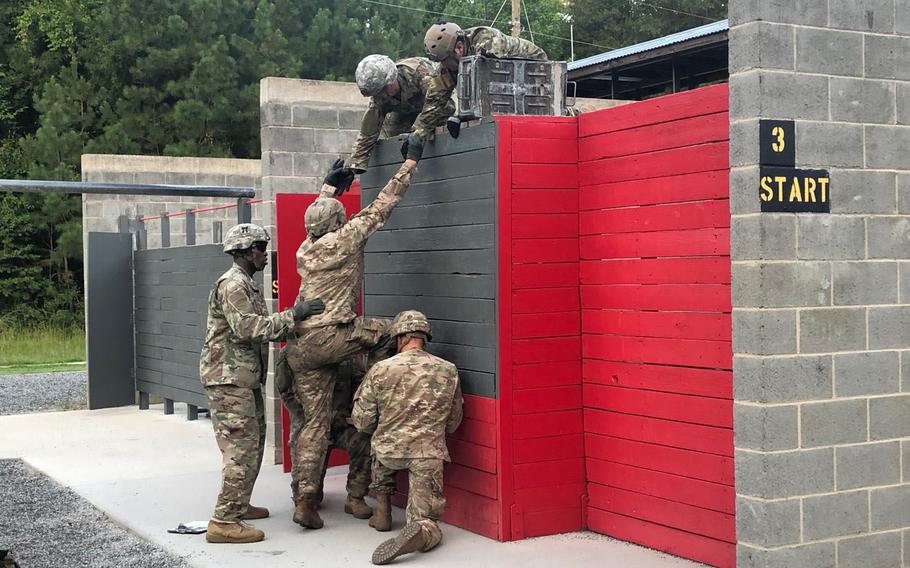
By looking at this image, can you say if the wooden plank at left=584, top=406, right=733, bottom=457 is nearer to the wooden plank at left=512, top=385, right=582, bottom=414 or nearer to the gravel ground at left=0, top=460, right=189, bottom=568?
the wooden plank at left=512, top=385, right=582, bottom=414

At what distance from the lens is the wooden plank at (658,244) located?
636 cm

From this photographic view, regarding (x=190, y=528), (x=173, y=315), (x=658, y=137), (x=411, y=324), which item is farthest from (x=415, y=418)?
(x=173, y=315)

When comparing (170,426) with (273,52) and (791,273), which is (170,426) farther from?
(273,52)

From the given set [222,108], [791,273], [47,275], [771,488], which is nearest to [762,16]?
[791,273]

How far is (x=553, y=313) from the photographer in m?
7.34

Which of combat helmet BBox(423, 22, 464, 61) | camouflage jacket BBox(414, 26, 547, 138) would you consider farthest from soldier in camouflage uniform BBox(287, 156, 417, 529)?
combat helmet BBox(423, 22, 464, 61)

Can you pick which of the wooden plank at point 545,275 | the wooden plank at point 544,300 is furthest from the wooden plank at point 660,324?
the wooden plank at point 545,275

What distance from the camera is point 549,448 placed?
7.29m

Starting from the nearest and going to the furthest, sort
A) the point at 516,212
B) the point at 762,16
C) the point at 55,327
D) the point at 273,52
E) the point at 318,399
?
the point at 762,16
the point at 516,212
the point at 318,399
the point at 55,327
the point at 273,52

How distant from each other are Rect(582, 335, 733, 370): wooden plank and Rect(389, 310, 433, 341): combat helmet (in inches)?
40.2

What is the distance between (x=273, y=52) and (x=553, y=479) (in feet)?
87.0

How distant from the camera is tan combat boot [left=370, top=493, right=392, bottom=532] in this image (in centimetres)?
765

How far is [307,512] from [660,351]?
262 cm

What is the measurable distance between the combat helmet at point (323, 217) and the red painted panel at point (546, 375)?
1.64 m
